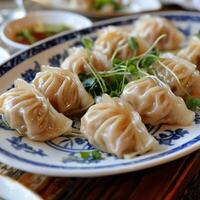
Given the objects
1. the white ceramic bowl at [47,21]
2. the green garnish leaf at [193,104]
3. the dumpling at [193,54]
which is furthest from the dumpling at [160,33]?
the green garnish leaf at [193,104]

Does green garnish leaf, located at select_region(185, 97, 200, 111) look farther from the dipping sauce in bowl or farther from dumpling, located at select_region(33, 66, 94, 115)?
the dipping sauce in bowl

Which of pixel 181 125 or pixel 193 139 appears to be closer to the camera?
pixel 193 139

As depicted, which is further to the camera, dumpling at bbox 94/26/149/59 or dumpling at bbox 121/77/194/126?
dumpling at bbox 94/26/149/59

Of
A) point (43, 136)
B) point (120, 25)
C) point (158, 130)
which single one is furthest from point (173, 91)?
point (120, 25)

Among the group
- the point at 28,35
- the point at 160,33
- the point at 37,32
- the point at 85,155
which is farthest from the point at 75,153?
the point at 37,32

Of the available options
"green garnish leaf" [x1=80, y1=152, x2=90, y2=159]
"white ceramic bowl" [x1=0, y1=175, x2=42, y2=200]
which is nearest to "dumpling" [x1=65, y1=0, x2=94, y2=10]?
"green garnish leaf" [x1=80, y1=152, x2=90, y2=159]

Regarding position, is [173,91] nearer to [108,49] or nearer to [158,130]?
[158,130]

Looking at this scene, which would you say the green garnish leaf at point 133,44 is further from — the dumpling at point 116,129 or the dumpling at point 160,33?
the dumpling at point 116,129
